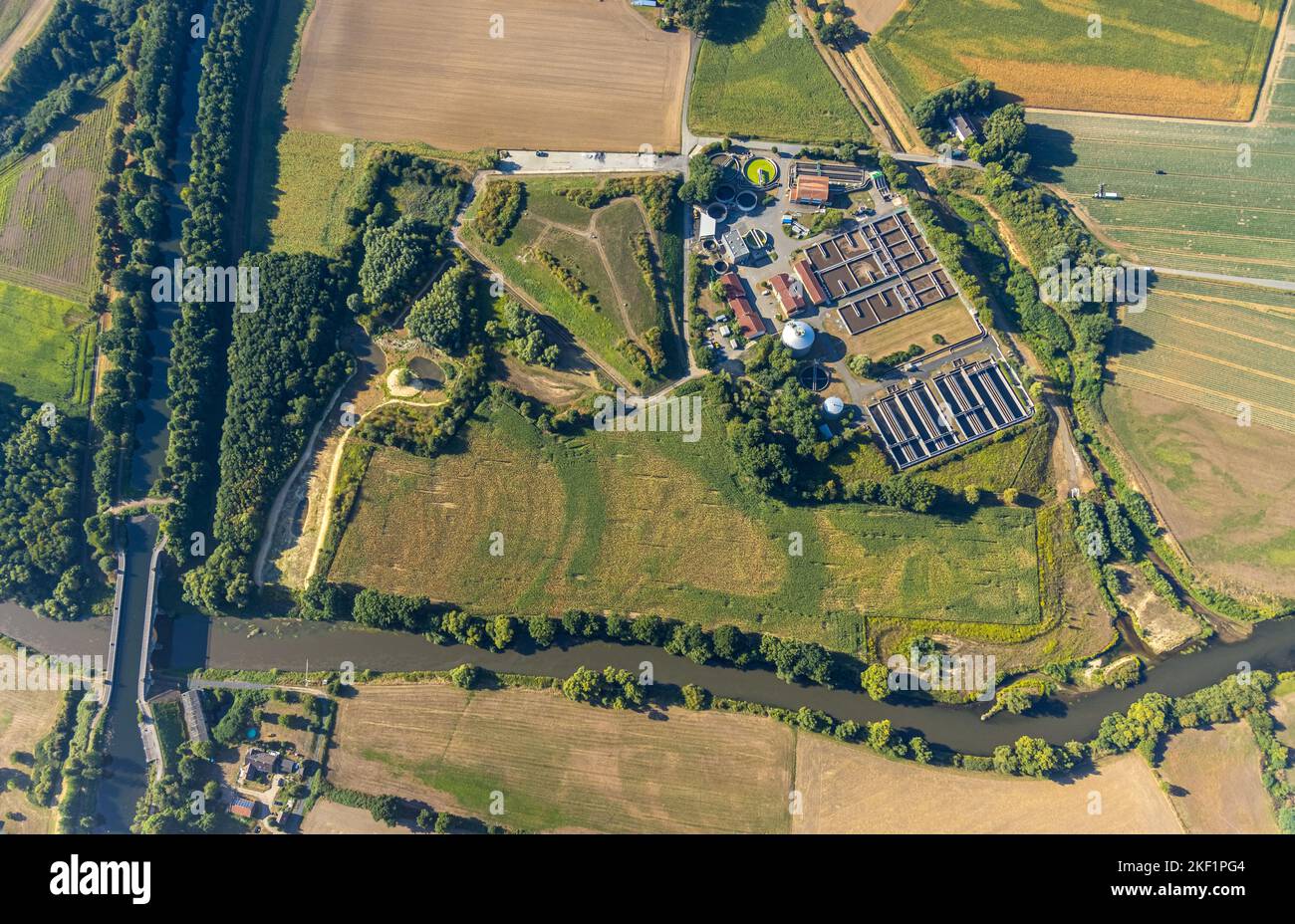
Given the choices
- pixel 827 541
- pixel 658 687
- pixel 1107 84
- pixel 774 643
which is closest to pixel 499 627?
pixel 658 687

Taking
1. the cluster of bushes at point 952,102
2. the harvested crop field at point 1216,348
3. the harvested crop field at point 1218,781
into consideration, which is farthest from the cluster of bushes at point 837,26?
the harvested crop field at point 1218,781

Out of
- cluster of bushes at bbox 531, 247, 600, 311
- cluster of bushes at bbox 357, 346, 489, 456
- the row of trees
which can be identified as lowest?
the row of trees

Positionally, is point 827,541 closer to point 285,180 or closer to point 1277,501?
point 1277,501

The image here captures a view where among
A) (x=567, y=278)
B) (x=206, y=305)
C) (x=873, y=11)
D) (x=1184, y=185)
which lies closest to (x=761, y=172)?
(x=873, y=11)

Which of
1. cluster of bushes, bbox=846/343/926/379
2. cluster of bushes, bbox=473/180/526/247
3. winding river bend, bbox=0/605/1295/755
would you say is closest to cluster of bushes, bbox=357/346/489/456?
cluster of bushes, bbox=473/180/526/247

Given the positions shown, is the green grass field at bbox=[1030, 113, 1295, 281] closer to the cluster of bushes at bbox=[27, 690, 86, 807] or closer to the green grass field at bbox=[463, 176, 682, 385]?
the green grass field at bbox=[463, 176, 682, 385]

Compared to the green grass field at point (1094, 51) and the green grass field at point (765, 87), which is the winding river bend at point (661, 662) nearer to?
the green grass field at point (765, 87)
